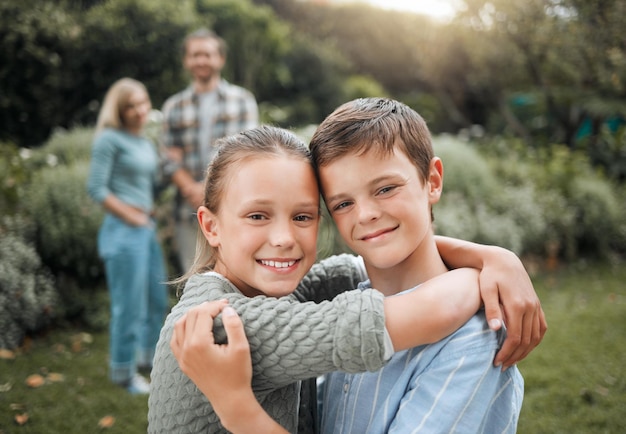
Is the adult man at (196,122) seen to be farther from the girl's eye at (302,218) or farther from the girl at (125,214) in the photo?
the girl's eye at (302,218)

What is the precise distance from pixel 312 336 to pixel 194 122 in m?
3.71

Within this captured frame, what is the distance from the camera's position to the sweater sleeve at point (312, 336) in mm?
1138

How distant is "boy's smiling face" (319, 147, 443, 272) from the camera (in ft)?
4.84

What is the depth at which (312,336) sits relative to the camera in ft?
3.82

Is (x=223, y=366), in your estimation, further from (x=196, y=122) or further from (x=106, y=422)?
A: (x=196, y=122)

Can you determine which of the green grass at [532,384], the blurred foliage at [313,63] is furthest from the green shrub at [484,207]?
the blurred foliage at [313,63]

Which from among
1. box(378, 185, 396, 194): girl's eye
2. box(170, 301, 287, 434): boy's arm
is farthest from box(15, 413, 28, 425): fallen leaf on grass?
box(378, 185, 396, 194): girl's eye

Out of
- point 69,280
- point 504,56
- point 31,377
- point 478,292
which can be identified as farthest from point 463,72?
point 478,292

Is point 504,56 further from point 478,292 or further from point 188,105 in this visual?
point 478,292

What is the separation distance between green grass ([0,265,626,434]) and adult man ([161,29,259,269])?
1163mm

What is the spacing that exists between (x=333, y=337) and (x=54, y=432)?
2.60 m

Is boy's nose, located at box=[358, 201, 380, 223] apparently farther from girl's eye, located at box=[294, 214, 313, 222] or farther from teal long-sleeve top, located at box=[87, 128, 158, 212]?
teal long-sleeve top, located at box=[87, 128, 158, 212]

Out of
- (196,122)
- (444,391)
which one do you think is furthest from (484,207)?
(444,391)

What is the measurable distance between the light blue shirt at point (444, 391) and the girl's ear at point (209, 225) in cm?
56
